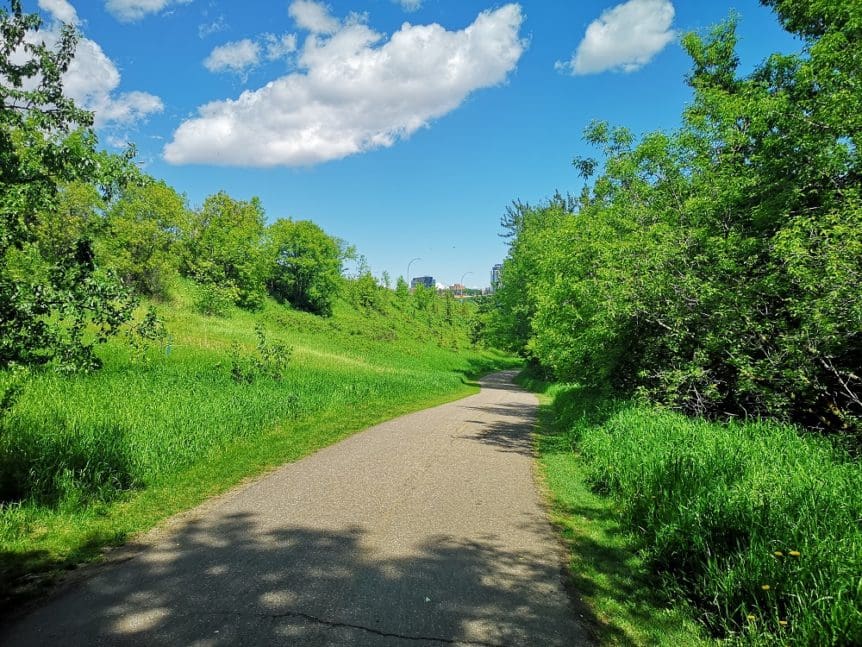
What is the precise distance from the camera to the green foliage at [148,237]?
106ft

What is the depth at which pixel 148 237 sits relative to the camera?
33844mm

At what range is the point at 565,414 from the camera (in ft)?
51.9

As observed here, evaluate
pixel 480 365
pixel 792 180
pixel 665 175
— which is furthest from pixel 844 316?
pixel 480 365

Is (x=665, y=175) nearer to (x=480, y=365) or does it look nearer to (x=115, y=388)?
(x=115, y=388)

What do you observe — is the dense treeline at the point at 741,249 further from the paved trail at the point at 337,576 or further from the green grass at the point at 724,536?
the paved trail at the point at 337,576

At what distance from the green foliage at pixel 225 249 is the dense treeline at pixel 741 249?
3569 centimetres

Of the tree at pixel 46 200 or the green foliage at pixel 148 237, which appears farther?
the green foliage at pixel 148 237

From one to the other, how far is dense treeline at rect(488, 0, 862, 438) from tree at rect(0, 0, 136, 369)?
9.45 m

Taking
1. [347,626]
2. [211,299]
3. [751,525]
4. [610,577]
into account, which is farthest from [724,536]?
[211,299]

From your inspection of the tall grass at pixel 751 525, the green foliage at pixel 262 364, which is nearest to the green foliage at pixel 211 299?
the green foliage at pixel 262 364

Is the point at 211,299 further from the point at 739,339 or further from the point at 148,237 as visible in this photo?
the point at 739,339

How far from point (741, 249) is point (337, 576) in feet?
32.3

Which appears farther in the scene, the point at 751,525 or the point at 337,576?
the point at 337,576

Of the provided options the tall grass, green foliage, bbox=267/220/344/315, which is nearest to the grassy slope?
the tall grass
